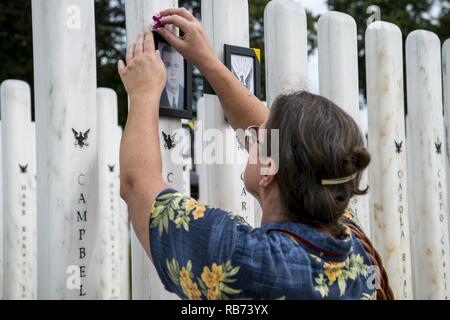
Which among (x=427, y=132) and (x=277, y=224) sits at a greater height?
(x=427, y=132)

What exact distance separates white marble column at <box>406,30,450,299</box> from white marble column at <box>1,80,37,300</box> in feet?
8.34

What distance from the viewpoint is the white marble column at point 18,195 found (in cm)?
520

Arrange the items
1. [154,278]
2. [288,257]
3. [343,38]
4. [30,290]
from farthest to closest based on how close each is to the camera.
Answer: [30,290] < [343,38] < [154,278] < [288,257]

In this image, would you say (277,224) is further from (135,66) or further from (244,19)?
(244,19)

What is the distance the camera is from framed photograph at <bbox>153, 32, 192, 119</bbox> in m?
2.88

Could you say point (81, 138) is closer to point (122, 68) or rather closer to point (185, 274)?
point (122, 68)

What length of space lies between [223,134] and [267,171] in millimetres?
870

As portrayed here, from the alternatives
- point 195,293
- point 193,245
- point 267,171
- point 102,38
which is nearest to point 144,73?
point 267,171

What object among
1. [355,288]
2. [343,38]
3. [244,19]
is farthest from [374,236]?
[355,288]

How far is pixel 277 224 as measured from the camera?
2301 millimetres

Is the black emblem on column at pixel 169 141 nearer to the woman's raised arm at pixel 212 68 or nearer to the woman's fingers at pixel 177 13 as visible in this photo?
the woman's raised arm at pixel 212 68

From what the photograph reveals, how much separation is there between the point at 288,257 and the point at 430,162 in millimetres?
2263

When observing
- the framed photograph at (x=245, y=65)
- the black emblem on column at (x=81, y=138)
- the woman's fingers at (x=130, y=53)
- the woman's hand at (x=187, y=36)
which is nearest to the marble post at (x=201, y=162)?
the framed photograph at (x=245, y=65)

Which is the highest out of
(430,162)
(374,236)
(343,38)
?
(343,38)
